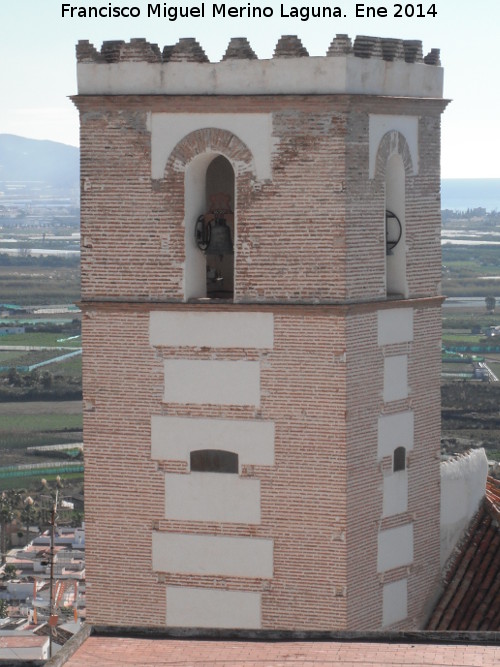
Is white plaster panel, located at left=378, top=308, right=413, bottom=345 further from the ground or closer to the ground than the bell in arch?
closer to the ground

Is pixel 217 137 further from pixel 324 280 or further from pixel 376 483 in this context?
pixel 376 483

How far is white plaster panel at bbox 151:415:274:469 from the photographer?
880 inches

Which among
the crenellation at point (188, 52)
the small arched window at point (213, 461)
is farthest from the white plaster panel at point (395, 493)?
the crenellation at point (188, 52)

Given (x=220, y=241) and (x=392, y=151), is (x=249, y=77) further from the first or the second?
(x=392, y=151)

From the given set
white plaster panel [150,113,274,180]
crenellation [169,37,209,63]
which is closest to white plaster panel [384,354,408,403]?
white plaster panel [150,113,274,180]

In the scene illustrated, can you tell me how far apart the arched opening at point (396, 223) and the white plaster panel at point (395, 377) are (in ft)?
2.67

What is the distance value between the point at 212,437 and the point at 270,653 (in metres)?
4.97

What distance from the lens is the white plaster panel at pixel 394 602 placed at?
913 inches

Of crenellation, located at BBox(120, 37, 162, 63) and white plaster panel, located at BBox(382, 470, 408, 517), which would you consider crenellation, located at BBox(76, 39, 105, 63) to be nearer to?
crenellation, located at BBox(120, 37, 162, 63)

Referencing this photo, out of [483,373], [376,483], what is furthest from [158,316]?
[483,373]

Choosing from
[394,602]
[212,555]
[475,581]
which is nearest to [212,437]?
[212,555]

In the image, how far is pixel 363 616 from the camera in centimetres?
2266

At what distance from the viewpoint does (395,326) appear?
2319cm

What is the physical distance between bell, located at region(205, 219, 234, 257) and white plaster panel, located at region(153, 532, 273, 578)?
3.35m
